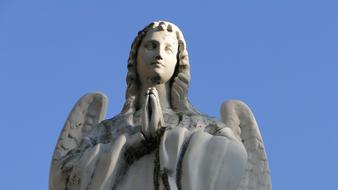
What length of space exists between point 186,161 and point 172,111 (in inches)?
43.5

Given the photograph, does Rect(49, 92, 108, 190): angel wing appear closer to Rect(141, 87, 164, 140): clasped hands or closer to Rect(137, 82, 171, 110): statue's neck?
Rect(137, 82, 171, 110): statue's neck

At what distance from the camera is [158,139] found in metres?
11.4

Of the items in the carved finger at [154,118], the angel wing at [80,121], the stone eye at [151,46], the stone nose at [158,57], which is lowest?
the carved finger at [154,118]

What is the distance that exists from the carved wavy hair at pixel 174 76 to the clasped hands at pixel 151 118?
740 mm

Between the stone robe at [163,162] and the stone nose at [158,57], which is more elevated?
the stone nose at [158,57]

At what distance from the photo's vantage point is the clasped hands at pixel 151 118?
37.4 feet

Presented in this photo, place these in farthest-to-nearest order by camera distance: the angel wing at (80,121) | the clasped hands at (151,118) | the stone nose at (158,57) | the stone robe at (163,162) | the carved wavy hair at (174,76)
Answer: the angel wing at (80,121)
the carved wavy hair at (174,76)
the stone nose at (158,57)
the clasped hands at (151,118)
the stone robe at (163,162)

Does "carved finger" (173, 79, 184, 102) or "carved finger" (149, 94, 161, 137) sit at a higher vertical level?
"carved finger" (173, 79, 184, 102)

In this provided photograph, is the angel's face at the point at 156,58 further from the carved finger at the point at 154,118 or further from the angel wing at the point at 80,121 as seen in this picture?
the angel wing at the point at 80,121

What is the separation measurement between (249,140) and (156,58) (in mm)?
1352

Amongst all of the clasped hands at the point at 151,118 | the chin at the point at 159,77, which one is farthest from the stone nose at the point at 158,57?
the clasped hands at the point at 151,118

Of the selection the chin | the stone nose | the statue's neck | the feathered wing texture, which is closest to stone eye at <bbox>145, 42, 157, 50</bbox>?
the stone nose

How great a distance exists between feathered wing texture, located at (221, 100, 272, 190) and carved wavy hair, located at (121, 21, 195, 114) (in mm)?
644

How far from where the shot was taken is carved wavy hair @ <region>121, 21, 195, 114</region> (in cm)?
1229
